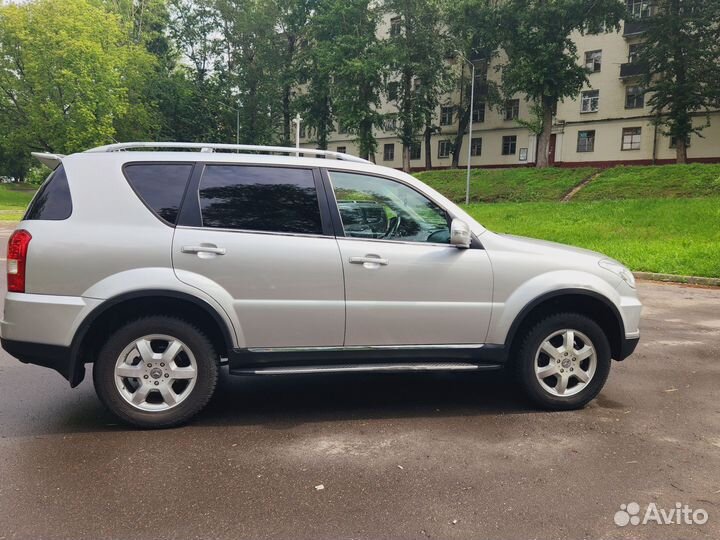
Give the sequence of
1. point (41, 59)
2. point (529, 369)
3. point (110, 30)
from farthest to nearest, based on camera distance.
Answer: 1. point (110, 30)
2. point (41, 59)
3. point (529, 369)

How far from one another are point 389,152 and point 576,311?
2106 inches

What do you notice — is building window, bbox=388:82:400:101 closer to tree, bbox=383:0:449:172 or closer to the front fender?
tree, bbox=383:0:449:172

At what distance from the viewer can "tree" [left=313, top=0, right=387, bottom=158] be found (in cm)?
3988

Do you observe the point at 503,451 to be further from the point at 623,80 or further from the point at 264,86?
the point at 264,86

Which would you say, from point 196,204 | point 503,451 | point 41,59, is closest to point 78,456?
point 196,204

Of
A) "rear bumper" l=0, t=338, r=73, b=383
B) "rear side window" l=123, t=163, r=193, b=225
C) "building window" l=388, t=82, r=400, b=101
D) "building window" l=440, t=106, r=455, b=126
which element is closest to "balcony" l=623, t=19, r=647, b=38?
"building window" l=440, t=106, r=455, b=126

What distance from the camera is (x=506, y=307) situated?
4.23 meters

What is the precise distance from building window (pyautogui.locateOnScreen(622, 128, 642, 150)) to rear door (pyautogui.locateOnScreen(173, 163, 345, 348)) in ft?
142

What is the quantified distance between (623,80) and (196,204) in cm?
4482

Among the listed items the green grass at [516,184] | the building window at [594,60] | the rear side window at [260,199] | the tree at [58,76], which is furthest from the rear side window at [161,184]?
the building window at [594,60]

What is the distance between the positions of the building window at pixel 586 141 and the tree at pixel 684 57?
353 inches

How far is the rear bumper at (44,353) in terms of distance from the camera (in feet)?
12.3

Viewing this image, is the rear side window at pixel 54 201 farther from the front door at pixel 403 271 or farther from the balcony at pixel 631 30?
the balcony at pixel 631 30

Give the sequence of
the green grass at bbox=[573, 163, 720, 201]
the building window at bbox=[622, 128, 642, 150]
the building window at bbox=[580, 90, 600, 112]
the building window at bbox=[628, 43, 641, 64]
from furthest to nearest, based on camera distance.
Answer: the building window at bbox=[580, 90, 600, 112]
the building window at bbox=[622, 128, 642, 150]
the building window at bbox=[628, 43, 641, 64]
the green grass at bbox=[573, 163, 720, 201]
